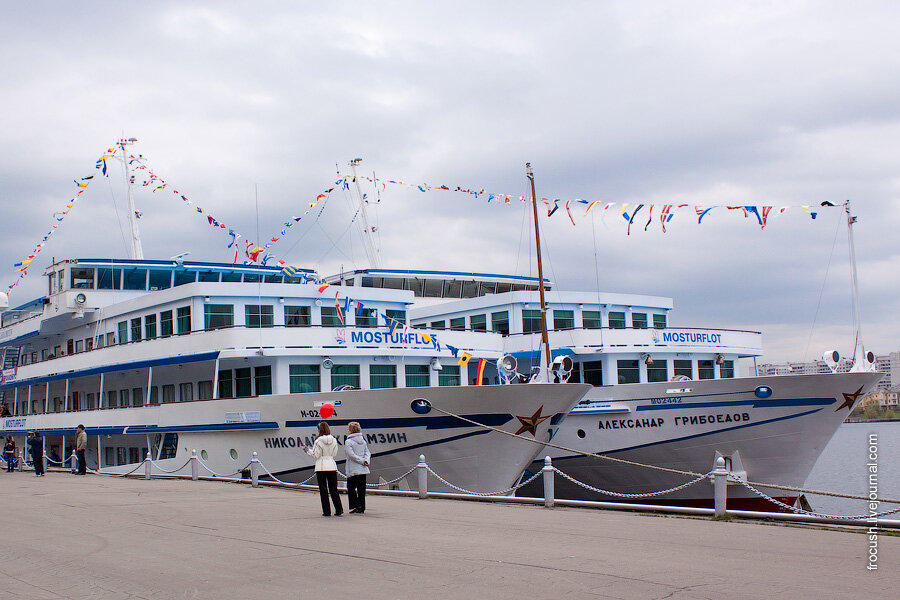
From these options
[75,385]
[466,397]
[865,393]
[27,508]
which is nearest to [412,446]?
[466,397]

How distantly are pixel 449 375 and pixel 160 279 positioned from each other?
36.2 ft

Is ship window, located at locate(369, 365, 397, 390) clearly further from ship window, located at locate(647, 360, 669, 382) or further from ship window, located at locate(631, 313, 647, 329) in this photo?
ship window, located at locate(631, 313, 647, 329)

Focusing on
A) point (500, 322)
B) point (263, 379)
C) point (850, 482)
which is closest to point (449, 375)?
point (263, 379)

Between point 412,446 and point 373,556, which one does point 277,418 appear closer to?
point 412,446

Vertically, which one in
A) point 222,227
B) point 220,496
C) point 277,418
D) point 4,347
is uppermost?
point 222,227

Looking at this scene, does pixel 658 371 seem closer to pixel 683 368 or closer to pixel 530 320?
pixel 683 368

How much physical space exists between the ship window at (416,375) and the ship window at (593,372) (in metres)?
6.27

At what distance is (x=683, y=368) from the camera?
90.5 feet

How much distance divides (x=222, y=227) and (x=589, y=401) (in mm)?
13520

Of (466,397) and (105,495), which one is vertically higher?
(466,397)

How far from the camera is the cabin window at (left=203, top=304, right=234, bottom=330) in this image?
2231 cm

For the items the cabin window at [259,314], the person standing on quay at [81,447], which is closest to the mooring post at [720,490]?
Answer: the cabin window at [259,314]

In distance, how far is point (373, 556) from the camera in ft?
29.9

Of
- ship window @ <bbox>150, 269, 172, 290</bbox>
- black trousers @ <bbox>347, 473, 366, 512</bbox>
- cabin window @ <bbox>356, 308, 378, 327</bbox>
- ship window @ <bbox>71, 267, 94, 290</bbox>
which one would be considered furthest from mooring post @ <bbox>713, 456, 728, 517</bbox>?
ship window @ <bbox>71, 267, 94, 290</bbox>
